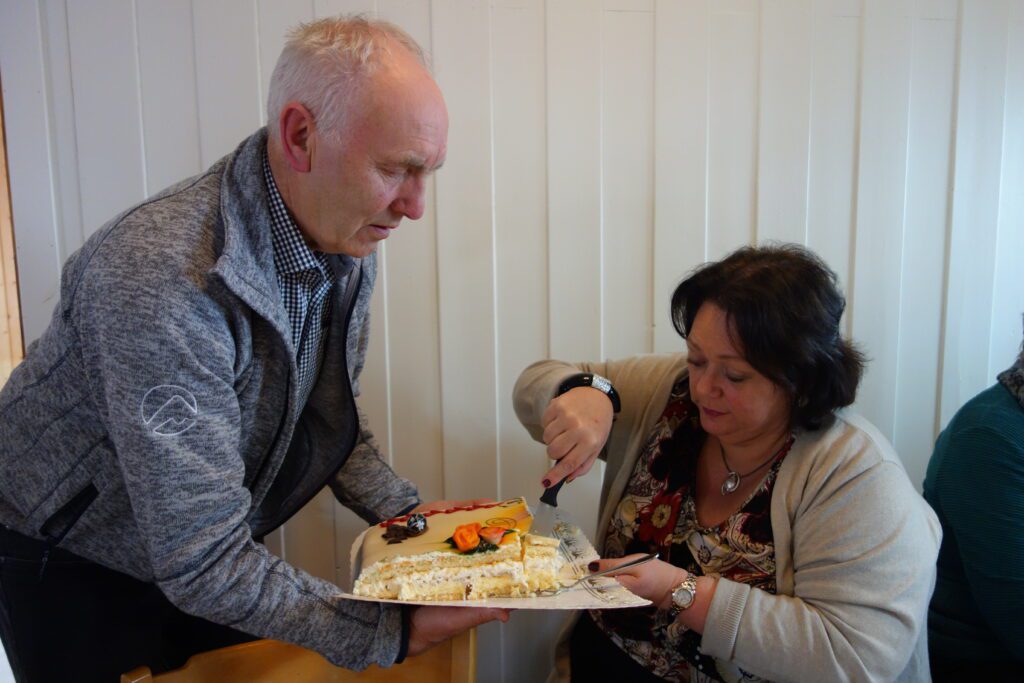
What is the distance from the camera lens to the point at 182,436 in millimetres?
729

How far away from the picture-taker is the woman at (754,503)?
0.94 meters

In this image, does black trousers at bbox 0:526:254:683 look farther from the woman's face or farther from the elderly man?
the woman's face

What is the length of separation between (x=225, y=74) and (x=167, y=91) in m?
0.12

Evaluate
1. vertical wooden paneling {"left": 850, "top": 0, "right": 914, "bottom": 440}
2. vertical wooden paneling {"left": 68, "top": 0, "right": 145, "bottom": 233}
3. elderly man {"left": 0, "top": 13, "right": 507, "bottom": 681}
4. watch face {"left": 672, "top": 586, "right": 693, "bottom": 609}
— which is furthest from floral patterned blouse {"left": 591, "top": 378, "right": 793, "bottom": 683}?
vertical wooden paneling {"left": 68, "top": 0, "right": 145, "bottom": 233}

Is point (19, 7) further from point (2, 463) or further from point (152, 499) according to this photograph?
point (152, 499)

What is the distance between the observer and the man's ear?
0.81 m

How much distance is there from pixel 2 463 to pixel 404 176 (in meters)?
0.67

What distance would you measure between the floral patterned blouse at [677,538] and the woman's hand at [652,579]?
0.11m

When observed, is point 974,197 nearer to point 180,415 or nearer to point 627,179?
point 627,179

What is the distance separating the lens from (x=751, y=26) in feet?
4.86

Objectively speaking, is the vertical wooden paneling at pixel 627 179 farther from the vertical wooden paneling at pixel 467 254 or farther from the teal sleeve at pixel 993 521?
the teal sleeve at pixel 993 521

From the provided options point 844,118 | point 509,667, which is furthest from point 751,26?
point 509,667

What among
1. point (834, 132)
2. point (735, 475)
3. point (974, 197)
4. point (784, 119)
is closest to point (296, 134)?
point (735, 475)

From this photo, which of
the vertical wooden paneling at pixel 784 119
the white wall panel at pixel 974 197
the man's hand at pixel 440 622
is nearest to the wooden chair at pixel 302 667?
the man's hand at pixel 440 622
